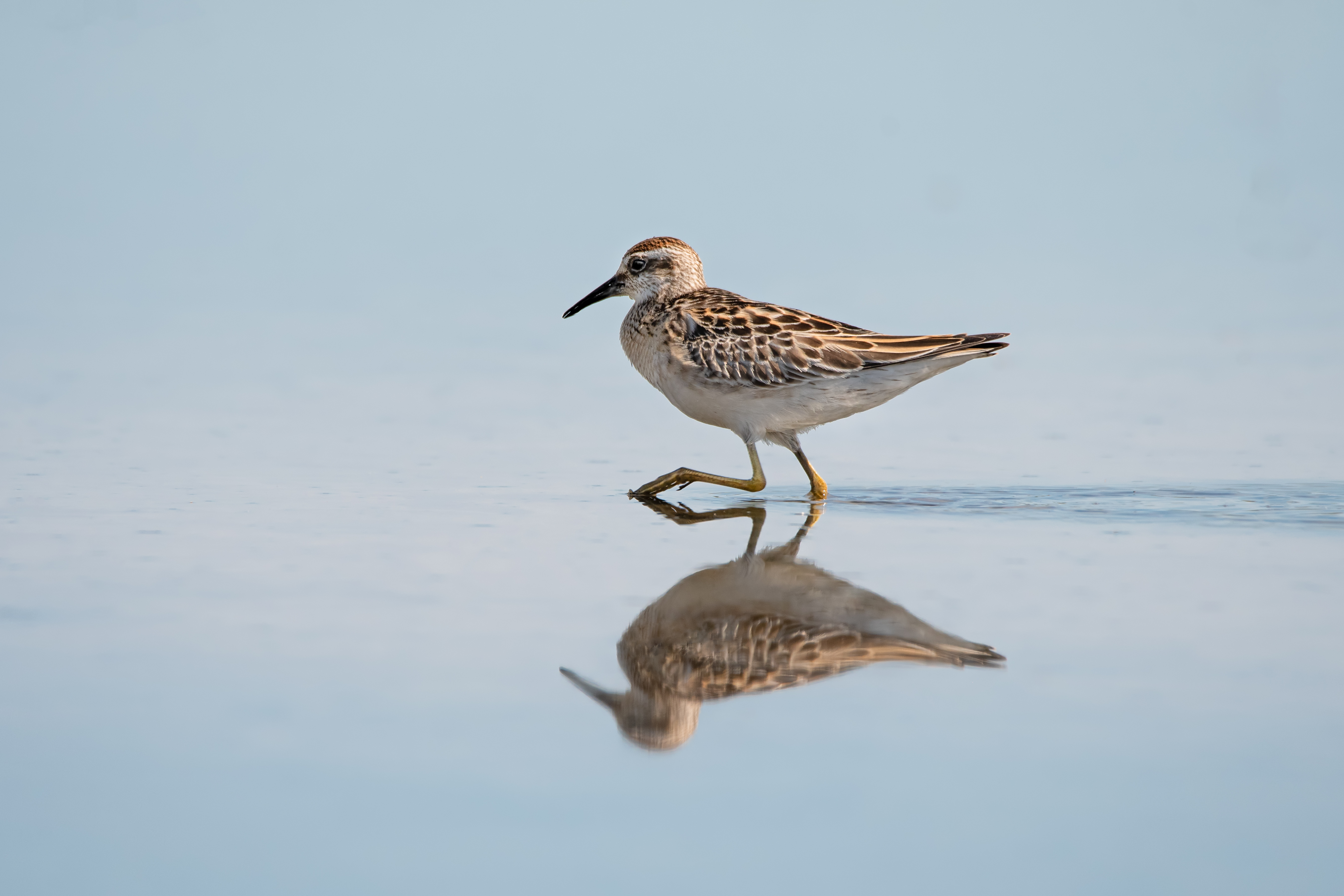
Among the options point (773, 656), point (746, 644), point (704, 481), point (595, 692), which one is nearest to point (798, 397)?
point (704, 481)

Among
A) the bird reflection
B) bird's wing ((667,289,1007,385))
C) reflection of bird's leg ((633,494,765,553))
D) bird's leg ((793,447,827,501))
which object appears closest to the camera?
the bird reflection

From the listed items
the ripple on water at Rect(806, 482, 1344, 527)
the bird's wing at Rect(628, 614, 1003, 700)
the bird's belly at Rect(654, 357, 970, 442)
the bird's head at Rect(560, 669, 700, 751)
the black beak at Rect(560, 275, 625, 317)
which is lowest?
the bird's head at Rect(560, 669, 700, 751)

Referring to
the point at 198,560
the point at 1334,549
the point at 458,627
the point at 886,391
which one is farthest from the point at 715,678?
the point at 886,391

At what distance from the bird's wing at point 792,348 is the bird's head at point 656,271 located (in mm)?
1161

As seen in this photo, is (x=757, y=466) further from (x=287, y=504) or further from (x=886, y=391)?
(x=287, y=504)

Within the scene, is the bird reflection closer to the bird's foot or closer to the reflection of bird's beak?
the reflection of bird's beak

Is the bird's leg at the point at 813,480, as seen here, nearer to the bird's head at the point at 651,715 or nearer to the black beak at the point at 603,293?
the black beak at the point at 603,293

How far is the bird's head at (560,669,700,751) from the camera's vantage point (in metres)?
4.90

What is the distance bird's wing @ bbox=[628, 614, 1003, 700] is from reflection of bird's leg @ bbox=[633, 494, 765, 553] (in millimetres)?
2511

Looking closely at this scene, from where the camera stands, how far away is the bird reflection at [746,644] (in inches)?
205

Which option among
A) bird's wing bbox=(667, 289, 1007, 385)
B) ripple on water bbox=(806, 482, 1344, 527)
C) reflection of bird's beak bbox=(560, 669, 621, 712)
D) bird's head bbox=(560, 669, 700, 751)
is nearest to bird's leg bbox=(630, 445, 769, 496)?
ripple on water bbox=(806, 482, 1344, 527)

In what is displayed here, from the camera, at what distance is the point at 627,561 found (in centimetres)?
738

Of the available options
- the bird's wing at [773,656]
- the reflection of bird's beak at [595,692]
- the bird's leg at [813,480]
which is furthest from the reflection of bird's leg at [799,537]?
the reflection of bird's beak at [595,692]

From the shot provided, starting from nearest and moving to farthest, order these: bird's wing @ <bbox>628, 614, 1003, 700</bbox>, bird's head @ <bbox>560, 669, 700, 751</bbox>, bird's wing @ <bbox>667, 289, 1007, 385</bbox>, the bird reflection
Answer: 1. bird's head @ <bbox>560, 669, 700, 751</bbox>
2. the bird reflection
3. bird's wing @ <bbox>628, 614, 1003, 700</bbox>
4. bird's wing @ <bbox>667, 289, 1007, 385</bbox>
